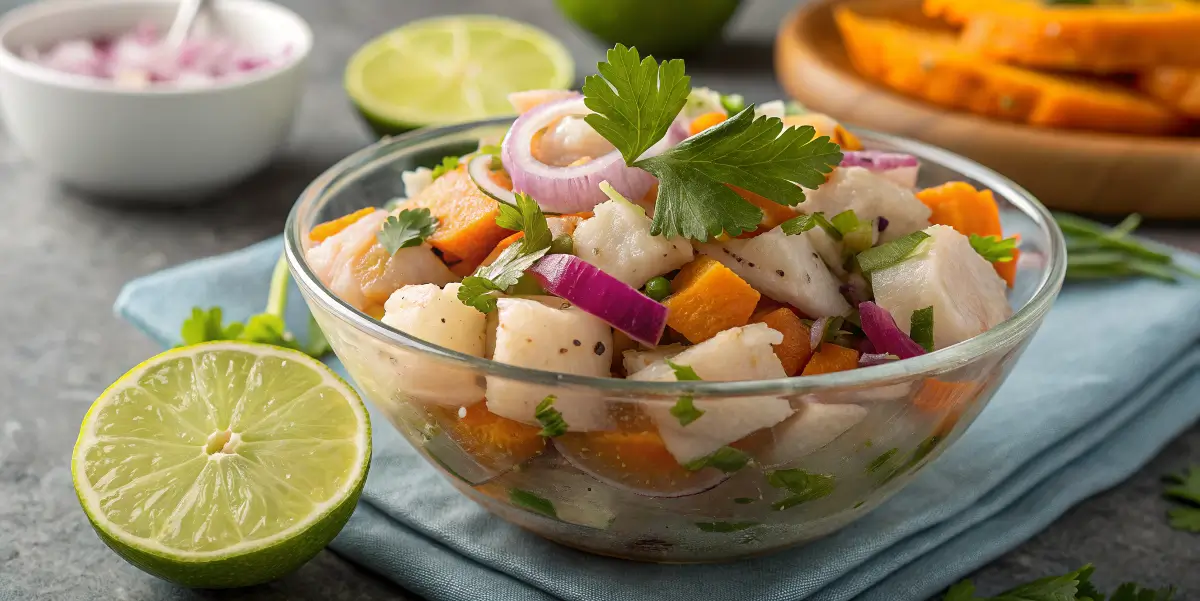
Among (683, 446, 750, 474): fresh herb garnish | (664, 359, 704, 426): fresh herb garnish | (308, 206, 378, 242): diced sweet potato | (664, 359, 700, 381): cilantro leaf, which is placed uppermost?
(664, 359, 704, 426): fresh herb garnish

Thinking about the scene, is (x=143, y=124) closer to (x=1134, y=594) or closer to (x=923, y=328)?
(x=923, y=328)

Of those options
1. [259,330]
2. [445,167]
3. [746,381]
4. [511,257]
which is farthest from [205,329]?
[746,381]

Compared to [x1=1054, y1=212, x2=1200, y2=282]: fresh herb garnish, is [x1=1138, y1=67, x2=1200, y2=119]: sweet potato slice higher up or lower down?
higher up

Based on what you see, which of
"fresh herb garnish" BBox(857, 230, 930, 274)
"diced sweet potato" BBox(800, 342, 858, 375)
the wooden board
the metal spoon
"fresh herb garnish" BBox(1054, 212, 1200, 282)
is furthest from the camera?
the metal spoon

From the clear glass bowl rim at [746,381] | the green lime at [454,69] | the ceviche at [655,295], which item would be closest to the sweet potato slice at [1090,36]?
the green lime at [454,69]

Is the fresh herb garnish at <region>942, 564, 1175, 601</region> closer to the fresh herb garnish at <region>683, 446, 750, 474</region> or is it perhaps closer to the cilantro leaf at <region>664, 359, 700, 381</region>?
the fresh herb garnish at <region>683, 446, 750, 474</region>

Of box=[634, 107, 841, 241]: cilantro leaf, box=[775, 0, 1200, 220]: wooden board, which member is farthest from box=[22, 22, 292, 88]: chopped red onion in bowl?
box=[634, 107, 841, 241]: cilantro leaf

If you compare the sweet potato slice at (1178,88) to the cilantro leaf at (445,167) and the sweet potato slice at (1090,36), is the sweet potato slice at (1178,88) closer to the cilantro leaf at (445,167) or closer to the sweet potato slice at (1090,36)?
the sweet potato slice at (1090,36)
